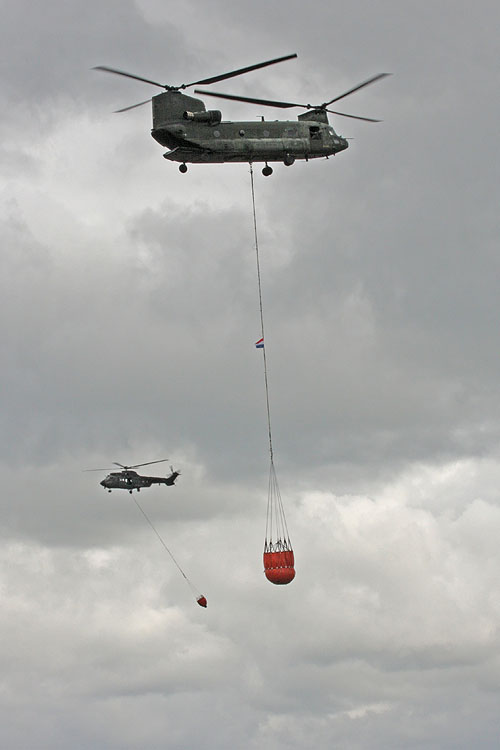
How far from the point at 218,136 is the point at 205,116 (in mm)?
1317

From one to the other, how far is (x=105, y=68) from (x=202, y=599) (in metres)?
37.3

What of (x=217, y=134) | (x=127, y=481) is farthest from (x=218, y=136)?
(x=127, y=481)

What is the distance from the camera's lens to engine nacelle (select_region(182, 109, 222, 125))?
228ft

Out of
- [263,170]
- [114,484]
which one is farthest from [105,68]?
[114,484]

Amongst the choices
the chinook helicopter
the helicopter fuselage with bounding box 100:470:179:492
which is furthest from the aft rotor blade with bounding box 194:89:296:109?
the helicopter fuselage with bounding box 100:470:179:492

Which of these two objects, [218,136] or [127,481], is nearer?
[218,136]

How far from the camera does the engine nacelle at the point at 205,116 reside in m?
69.6

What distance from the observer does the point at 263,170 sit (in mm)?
72125

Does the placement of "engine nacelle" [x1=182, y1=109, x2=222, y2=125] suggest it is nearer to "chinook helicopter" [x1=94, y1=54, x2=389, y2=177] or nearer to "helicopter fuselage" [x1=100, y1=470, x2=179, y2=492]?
"chinook helicopter" [x1=94, y1=54, x2=389, y2=177]

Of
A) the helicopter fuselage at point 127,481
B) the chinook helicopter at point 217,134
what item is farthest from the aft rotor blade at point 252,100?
the helicopter fuselage at point 127,481

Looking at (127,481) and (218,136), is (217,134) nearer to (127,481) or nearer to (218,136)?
(218,136)

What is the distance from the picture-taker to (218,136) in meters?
70.3

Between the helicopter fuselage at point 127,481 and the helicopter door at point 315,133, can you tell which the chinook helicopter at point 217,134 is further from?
the helicopter fuselage at point 127,481

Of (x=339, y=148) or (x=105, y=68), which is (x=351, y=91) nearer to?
(x=339, y=148)
